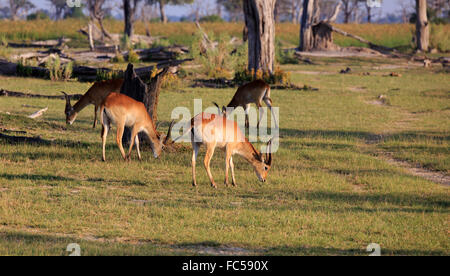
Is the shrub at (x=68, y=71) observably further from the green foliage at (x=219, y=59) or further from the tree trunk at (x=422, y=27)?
the tree trunk at (x=422, y=27)

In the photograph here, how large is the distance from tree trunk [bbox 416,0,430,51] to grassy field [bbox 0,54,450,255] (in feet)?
85.0

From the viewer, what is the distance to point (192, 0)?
72750 millimetres

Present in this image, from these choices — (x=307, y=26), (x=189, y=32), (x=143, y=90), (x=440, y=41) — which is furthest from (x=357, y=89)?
(x=189, y=32)

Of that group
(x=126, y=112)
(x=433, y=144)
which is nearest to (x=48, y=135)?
(x=126, y=112)

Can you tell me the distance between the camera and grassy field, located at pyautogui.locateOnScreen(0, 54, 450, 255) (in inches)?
272

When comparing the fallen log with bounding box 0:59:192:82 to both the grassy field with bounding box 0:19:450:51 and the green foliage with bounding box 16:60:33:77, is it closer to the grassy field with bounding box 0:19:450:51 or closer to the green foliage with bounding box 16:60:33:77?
the green foliage with bounding box 16:60:33:77

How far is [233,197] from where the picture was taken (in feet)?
29.5

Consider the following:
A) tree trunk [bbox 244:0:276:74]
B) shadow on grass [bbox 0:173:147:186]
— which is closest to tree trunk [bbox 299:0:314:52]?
tree trunk [bbox 244:0:276:74]

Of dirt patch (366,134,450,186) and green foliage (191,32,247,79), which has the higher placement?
green foliage (191,32,247,79)

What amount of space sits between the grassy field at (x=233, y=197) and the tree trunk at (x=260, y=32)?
8.73 meters

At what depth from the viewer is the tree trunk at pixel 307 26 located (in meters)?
38.9

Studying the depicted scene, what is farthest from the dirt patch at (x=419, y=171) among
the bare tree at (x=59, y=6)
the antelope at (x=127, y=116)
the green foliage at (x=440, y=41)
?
the bare tree at (x=59, y=6)

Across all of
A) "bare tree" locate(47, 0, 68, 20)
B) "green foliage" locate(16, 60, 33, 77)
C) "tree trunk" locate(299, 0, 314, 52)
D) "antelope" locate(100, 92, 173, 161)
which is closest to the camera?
"antelope" locate(100, 92, 173, 161)

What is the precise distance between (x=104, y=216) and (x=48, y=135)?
6.13 m
